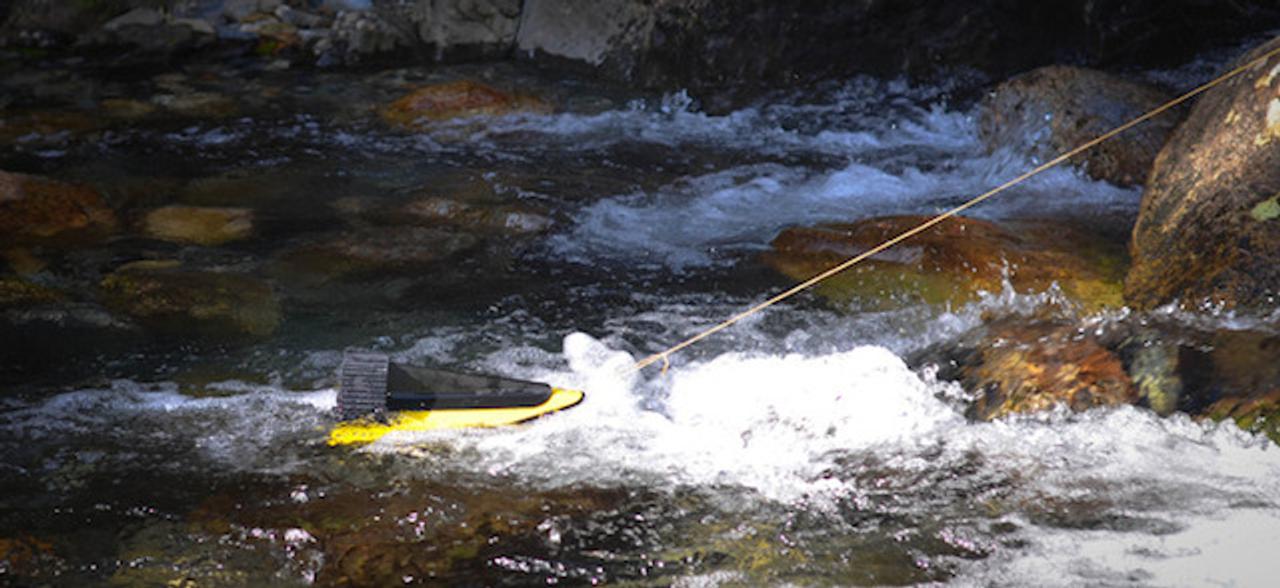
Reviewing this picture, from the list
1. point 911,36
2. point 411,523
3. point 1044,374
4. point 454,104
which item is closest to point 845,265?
point 1044,374

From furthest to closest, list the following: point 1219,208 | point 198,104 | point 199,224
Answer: point 198,104 → point 199,224 → point 1219,208

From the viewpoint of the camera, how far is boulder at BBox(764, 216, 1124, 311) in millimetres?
5156

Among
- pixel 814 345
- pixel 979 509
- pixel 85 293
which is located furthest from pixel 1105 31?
pixel 85 293

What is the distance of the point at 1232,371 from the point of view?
142 inches

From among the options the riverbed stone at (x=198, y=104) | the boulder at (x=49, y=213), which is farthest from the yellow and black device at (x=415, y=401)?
the riverbed stone at (x=198, y=104)

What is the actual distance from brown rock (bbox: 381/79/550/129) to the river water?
182cm

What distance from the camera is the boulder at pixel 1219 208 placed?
4328 millimetres

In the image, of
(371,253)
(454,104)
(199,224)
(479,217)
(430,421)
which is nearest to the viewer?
(430,421)

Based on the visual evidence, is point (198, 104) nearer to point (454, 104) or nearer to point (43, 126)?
point (43, 126)

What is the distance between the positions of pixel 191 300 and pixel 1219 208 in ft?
13.2

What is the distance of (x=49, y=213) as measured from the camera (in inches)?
242

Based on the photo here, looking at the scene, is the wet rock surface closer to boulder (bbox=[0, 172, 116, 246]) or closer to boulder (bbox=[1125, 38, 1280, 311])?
boulder (bbox=[1125, 38, 1280, 311])

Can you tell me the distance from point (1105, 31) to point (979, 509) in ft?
19.6

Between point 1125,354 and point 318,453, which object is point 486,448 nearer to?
point 318,453
